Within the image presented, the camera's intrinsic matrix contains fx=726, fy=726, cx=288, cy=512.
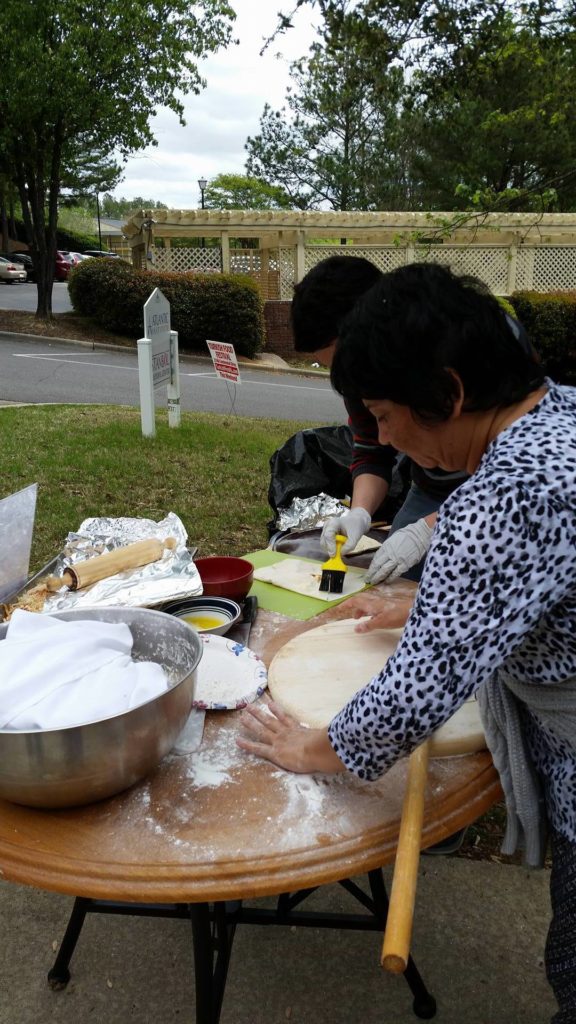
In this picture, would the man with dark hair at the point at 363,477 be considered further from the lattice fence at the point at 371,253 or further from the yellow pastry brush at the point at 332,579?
the lattice fence at the point at 371,253

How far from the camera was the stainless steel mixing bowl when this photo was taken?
99 cm

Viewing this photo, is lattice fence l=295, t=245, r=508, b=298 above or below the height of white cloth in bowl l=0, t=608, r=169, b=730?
above

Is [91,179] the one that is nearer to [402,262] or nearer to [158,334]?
[402,262]

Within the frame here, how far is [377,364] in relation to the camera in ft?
3.43

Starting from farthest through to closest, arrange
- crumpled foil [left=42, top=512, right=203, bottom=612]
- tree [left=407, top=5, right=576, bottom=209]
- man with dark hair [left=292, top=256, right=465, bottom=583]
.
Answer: tree [left=407, top=5, right=576, bottom=209] → man with dark hair [left=292, top=256, right=465, bottom=583] → crumpled foil [left=42, top=512, right=203, bottom=612]

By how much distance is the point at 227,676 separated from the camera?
146cm

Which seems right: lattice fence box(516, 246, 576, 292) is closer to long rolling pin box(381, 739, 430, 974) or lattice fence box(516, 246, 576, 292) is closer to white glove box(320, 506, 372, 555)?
white glove box(320, 506, 372, 555)

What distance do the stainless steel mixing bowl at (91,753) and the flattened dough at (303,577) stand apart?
76 centimetres

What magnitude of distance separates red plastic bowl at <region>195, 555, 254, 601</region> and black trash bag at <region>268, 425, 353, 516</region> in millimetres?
1326

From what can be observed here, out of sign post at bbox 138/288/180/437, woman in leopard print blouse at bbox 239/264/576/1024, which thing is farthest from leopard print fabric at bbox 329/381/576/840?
sign post at bbox 138/288/180/437

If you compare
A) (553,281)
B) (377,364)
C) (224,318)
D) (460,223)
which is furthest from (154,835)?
(553,281)

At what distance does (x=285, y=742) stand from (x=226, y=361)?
585cm

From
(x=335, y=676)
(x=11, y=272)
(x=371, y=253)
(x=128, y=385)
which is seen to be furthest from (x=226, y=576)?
(x=11, y=272)

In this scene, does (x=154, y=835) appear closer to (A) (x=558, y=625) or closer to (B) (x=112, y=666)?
(B) (x=112, y=666)
